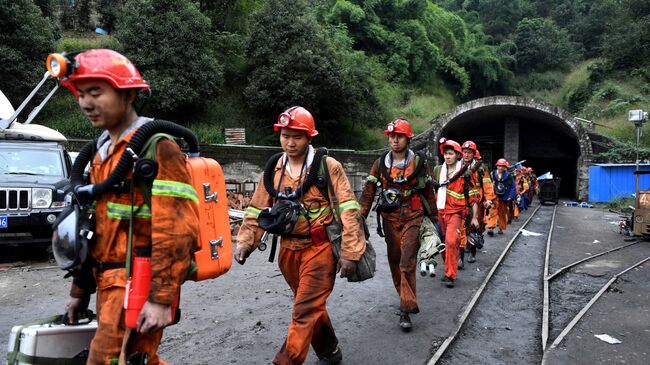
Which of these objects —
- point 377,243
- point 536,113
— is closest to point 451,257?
point 377,243

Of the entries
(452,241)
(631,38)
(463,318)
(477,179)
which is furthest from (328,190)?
(631,38)

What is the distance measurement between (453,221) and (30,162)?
305 inches

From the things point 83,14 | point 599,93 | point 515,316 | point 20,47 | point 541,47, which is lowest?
point 515,316

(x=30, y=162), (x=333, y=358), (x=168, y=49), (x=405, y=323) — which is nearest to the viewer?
(x=333, y=358)

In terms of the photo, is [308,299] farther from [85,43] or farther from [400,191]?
[85,43]

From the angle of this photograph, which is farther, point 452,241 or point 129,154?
point 452,241

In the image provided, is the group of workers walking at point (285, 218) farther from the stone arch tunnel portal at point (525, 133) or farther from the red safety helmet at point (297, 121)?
the stone arch tunnel portal at point (525, 133)

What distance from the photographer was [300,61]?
21906mm

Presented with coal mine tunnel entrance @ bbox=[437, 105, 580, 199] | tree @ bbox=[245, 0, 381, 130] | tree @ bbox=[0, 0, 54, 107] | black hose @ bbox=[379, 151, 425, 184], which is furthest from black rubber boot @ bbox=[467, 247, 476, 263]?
coal mine tunnel entrance @ bbox=[437, 105, 580, 199]

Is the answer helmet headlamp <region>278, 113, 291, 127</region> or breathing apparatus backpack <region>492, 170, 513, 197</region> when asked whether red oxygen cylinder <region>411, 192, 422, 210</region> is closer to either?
helmet headlamp <region>278, 113, 291, 127</region>

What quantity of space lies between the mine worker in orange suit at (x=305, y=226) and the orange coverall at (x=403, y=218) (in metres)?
1.49

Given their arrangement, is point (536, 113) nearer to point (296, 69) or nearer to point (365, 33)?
point (365, 33)

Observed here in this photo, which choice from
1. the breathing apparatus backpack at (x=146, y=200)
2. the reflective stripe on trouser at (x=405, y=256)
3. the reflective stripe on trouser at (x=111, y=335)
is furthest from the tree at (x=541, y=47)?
the reflective stripe on trouser at (x=111, y=335)

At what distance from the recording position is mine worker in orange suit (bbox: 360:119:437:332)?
534cm
